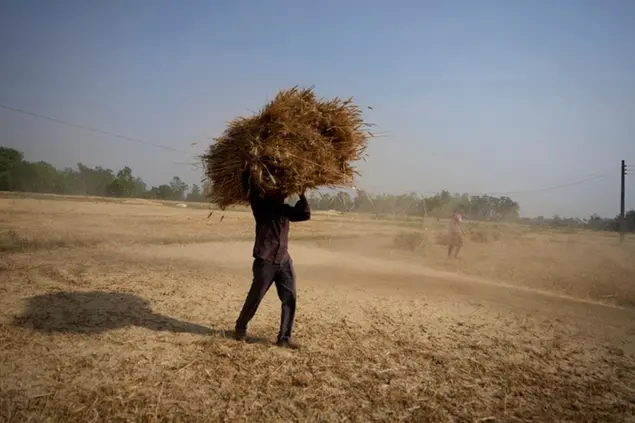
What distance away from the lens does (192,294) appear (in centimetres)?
703

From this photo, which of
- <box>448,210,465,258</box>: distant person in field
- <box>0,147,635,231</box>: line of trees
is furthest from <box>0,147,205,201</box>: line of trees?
<box>448,210,465,258</box>: distant person in field

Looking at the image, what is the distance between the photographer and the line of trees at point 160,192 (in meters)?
56.4

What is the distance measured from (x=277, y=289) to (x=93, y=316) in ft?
9.04

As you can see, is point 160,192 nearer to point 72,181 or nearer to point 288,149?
point 72,181

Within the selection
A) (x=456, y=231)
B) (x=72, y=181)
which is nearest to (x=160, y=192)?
(x=72, y=181)

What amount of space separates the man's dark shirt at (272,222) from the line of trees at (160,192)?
40.1 m

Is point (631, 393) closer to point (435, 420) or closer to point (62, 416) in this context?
point (435, 420)

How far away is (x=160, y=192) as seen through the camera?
8412cm

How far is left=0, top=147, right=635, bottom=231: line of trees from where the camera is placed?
185ft

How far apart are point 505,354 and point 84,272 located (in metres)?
8.08

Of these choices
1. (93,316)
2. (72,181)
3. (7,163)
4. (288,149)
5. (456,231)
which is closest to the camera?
(288,149)

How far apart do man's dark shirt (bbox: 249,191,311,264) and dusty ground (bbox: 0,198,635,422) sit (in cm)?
116

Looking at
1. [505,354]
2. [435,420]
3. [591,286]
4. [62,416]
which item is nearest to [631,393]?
[505,354]

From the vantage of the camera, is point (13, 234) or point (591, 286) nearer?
point (591, 286)
